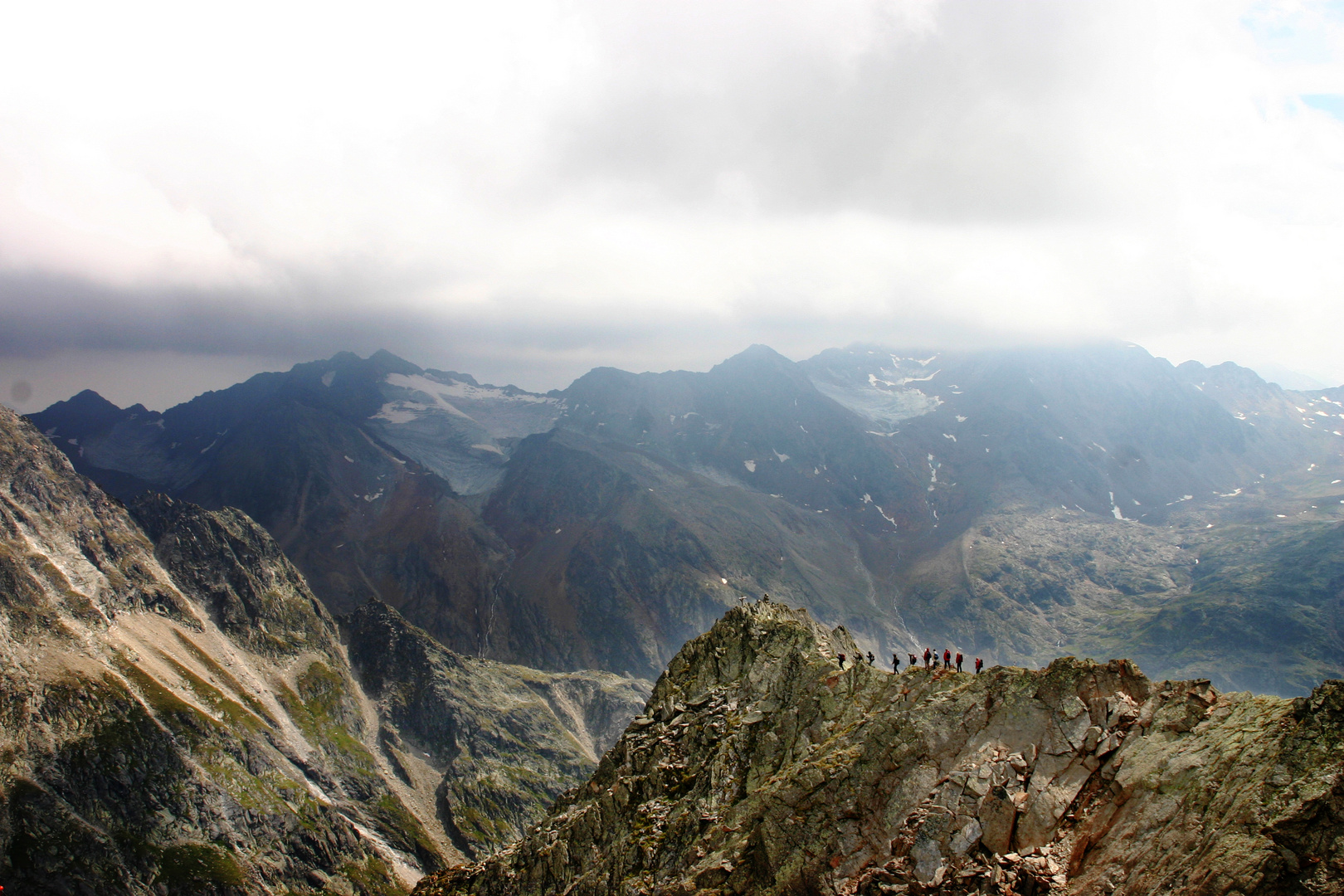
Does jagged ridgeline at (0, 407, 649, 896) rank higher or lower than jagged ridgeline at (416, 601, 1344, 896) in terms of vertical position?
lower

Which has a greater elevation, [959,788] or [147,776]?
[959,788]

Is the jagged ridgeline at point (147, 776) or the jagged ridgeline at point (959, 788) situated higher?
the jagged ridgeline at point (959, 788)

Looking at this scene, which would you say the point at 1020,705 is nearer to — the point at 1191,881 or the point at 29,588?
the point at 1191,881

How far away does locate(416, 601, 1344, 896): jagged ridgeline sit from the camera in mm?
25969

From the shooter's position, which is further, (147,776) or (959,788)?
(147,776)

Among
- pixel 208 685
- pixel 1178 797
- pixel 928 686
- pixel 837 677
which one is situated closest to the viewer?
pixel 1178 797

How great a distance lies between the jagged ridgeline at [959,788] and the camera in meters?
26.0

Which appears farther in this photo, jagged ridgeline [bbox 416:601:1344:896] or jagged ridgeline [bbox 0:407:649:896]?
jagged ridgeline [bbox 0:407:649:896]

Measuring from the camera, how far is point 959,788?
36.4 m

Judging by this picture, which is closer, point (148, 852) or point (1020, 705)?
point (1020, 705)

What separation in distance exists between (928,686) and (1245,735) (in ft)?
59.2

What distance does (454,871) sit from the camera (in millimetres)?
88562

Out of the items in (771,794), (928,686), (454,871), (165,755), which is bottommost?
(165,755)

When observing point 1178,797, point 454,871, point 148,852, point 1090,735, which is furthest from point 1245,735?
point 148,852
